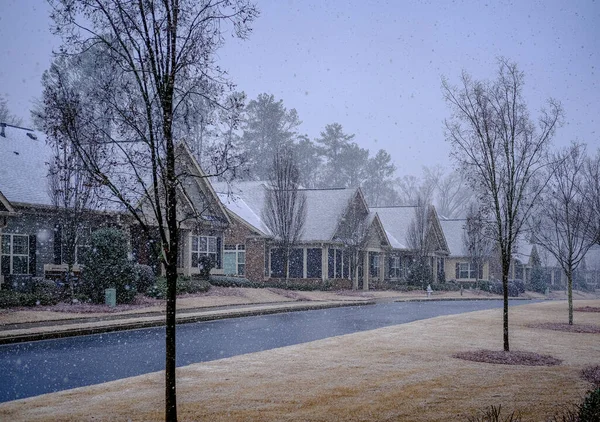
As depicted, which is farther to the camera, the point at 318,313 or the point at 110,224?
the point at 110,224

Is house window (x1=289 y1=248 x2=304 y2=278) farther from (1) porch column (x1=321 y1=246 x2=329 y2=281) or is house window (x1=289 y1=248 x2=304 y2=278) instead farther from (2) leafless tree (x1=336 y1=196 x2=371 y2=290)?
(2) leafless tree (x1=336 y1=196 x2=371 y2=290)

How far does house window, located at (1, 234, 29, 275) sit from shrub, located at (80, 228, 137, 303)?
3.66 meters

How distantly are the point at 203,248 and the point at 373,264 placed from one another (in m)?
17.3

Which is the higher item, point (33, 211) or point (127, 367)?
point (33, 211)

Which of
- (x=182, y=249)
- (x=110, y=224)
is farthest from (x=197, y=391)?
(x=182, y=249)

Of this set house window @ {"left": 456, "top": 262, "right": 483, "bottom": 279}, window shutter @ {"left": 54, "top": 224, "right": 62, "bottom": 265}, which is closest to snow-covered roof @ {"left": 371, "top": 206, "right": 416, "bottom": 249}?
house window @ {"left": 456, "top": 262, "right": 483, "bottom": 279}

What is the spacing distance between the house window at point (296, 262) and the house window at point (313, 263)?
0.49 m

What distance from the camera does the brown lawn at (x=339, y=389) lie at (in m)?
7.91

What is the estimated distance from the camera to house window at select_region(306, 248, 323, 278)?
4209 cm

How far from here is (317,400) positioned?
28.3ft

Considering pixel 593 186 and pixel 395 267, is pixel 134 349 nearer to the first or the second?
pixel 593 186

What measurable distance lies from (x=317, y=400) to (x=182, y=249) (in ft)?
89.0

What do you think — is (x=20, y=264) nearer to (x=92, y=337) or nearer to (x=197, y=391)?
(x=92, y=337)

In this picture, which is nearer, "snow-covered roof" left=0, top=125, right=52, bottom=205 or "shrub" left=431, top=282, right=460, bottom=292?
"snow-covered roof" left=0, top=125, right=52, bottom=205
